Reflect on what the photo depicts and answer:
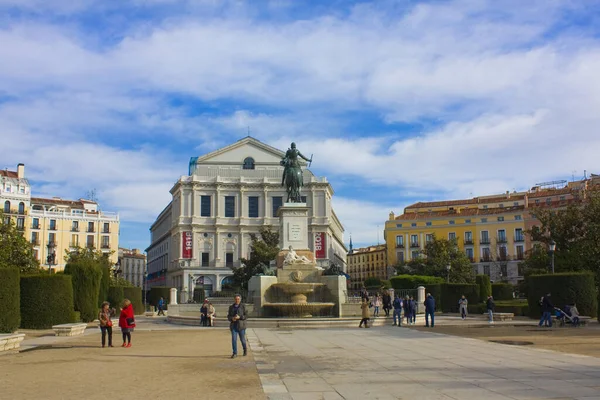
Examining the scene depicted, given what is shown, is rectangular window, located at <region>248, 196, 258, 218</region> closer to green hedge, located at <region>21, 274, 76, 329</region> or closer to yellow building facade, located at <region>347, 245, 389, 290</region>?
yellow building facade, located at <region>347, 245, 389, 290</region>

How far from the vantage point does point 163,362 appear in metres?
13.7

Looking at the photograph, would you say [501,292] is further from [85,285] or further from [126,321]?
[126,321]

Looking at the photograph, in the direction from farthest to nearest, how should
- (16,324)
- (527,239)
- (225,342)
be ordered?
(527,239) → (16,324) → (225,342)

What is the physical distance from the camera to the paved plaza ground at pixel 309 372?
9.20 metres

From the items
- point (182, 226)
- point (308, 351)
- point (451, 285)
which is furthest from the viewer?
point (182, 226)

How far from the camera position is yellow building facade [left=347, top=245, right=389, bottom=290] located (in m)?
121

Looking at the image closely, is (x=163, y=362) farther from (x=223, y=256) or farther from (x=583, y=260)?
(x=223, y=256)

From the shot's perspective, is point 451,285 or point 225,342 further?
point 451,285

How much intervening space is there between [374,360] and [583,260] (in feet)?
91.8

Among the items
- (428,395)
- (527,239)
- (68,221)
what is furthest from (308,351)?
(68,221)

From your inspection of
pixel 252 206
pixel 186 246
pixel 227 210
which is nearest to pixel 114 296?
pixel 186 246

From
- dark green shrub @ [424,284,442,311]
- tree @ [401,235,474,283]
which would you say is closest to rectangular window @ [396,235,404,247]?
tree @ [401,235,474,283]

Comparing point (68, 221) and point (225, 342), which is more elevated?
point (68, 221)

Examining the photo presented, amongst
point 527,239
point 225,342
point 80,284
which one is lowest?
point 225,342
